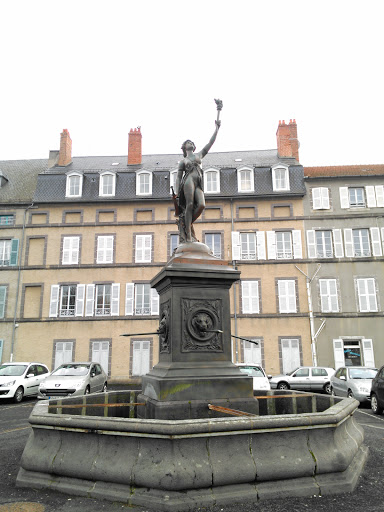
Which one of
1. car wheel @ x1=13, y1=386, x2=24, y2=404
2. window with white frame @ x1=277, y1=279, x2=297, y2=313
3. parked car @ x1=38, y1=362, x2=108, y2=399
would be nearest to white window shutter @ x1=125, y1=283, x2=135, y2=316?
window with white frame @ x1=277, y1=279, x2=297, y2=313

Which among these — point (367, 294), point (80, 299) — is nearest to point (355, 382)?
point (367, 294)

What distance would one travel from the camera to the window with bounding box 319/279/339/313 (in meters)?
25.3

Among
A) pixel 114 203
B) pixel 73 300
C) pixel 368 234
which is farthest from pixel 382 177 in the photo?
pixel 73 300

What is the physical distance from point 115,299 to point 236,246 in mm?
8079

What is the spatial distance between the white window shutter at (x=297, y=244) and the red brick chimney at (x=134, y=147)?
12.3 metres

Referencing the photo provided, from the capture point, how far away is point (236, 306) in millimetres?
25469

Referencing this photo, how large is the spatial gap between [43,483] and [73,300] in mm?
22562

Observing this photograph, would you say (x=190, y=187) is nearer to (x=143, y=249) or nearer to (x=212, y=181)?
(x=143, y=249)

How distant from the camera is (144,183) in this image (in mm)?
27875

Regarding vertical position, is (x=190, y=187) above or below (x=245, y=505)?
above

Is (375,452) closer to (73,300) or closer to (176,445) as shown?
(176,445)

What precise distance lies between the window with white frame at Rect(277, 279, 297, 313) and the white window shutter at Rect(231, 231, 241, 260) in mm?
2941

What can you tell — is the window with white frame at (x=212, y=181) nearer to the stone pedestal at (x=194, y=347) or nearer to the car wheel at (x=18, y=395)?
the car wheel at (x=18, y=395)

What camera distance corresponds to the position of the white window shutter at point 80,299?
84.7 feet
